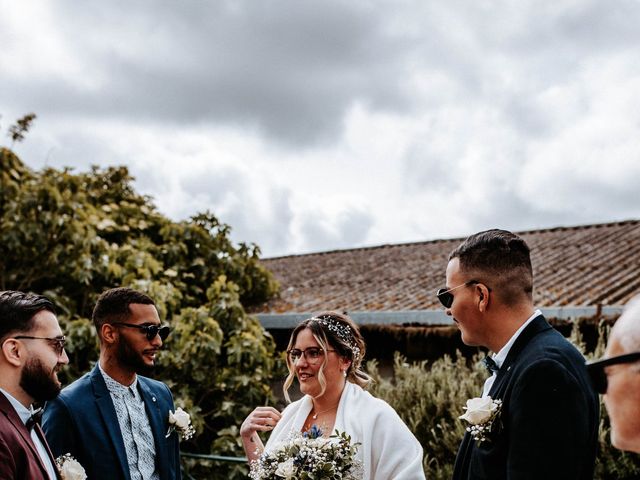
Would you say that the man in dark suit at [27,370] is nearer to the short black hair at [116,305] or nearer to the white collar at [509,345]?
the short black hair at [116,305]

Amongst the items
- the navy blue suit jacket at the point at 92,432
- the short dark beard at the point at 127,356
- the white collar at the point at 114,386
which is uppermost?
the short dark beard at the point at 127,356

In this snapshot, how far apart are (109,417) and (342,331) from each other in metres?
1.45

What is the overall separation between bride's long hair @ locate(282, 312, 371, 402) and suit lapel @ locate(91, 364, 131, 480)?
107 cm

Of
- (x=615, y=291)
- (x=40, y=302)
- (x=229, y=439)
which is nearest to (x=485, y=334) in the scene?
(x=40, y=302)

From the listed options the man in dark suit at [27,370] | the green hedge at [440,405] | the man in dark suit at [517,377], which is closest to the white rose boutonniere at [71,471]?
the man in dark suit at [27,370]

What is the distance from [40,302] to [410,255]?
13.0m

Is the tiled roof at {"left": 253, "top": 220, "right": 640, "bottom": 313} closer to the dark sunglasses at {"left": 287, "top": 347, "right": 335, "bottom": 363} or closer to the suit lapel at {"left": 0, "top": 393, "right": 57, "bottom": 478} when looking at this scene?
the dark sunglasses at {"left": 287, "top": 347, "right": 335, "bottom": 363}

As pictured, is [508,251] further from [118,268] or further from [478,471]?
[118,268]

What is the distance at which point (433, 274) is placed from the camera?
1292cm

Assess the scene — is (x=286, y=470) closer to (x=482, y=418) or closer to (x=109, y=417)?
(x=482, y=418)

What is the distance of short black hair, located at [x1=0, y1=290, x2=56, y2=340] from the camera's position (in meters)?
2.96

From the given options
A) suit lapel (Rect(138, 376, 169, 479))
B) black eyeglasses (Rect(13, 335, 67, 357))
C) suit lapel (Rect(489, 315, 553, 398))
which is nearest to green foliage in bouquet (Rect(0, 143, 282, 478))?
suit lapel (Rect(138, 376, 169, 479))

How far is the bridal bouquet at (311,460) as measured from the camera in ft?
10.5

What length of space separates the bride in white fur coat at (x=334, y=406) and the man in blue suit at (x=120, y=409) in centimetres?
56
